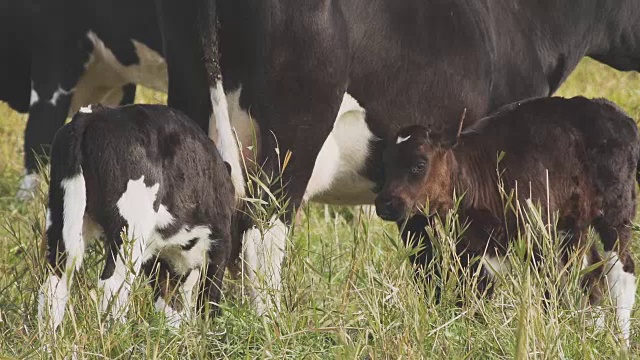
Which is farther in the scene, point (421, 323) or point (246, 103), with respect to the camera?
point (246, 103)

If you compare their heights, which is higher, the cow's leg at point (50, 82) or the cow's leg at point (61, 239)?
the cow's leg at point (61, 239)

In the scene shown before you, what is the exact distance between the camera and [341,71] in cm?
597

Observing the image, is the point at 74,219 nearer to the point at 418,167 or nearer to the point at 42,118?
the point at 418,167

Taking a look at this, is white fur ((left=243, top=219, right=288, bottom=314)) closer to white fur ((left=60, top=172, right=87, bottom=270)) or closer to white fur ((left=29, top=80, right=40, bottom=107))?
white fur ((left=60, top=172, right=87, bottom=270))

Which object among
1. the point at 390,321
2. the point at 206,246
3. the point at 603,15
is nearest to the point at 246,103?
the point at 206,246

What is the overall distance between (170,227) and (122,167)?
0.31m

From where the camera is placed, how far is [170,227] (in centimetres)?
560

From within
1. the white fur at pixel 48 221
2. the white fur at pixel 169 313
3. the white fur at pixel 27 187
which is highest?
the white fur at pixel 48 221

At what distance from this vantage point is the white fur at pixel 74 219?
17.4 ft

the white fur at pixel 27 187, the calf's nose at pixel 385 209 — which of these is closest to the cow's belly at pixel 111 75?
the white fur at pixel 27 187

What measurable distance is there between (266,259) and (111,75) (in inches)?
146

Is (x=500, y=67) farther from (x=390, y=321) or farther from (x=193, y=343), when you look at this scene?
(x=193, y=343)

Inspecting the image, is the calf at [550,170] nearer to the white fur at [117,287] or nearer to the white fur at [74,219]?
the white fur at [117,287]

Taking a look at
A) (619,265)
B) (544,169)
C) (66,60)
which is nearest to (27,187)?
(66,60)
